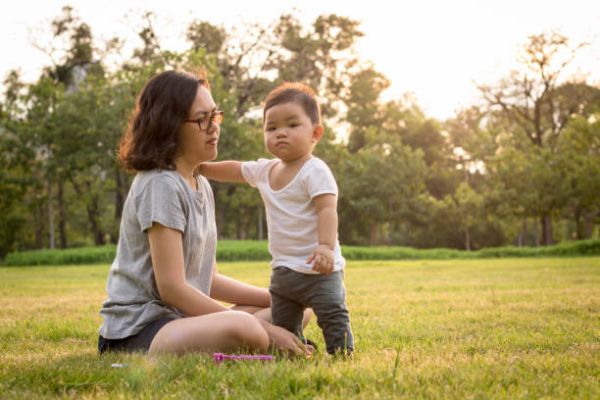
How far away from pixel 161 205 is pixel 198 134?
1.57 ft

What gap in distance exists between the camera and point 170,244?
10.6ft

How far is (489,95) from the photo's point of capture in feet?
117

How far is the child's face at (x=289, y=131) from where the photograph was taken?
12.2 feet

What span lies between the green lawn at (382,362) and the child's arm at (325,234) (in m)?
0.47

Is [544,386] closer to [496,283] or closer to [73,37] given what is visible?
[496,283]

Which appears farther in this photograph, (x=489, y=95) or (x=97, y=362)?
(x=489, y=95)

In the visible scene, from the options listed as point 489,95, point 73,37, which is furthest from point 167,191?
point 489,95

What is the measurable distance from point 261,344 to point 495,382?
1.14 meters

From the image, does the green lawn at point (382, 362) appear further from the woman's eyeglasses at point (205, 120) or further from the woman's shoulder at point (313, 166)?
the woman's eyeglasses at point (205, 120)

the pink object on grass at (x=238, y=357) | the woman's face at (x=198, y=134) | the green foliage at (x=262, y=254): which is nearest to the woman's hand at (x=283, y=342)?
the pink object on grass at (x=238, y=357)

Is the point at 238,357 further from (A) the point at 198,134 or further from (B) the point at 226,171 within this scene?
(B) the point at 226,171

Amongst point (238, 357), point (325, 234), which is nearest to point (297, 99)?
point (325, 234)

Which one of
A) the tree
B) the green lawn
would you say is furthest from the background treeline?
the green lawn

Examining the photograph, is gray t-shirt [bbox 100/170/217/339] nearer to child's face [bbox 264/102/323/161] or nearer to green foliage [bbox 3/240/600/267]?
child's face [bbox 264/102/323/161]
